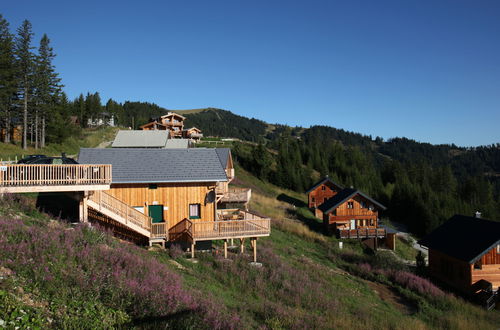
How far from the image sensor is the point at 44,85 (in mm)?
50812

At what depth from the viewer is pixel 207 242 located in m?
22.0

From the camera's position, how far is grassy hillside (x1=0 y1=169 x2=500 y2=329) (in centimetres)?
836

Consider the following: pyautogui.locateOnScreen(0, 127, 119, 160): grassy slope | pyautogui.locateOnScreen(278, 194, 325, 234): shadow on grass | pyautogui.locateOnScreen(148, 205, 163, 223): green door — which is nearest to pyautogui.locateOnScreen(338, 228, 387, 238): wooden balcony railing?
pyautogui.locateOnScreen(278, 194, 325, 234): shadow on grass

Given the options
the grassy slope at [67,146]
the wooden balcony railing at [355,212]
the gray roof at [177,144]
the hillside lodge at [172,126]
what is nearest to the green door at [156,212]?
the gray roof at [177,144]

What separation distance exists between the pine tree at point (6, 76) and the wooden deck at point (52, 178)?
34.5 m

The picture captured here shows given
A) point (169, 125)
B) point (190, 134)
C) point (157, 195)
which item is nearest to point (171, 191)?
point (157, 195)

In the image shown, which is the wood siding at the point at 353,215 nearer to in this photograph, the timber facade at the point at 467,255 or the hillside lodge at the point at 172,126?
the timber facade at the point at 467,255

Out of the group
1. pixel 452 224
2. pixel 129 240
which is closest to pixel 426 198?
pixel 452 224

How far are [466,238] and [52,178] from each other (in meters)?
31.7

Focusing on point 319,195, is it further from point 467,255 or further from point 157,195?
point 157,195

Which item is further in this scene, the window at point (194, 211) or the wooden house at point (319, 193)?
the wooden house at point (319, 193)

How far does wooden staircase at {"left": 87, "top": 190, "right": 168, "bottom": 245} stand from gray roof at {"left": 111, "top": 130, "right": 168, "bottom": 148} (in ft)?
74.9

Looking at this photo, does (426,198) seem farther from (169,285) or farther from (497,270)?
(169,285)

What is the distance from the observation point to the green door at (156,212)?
21.9 metres
